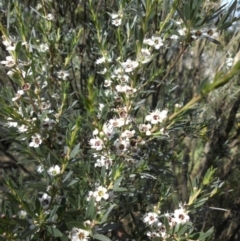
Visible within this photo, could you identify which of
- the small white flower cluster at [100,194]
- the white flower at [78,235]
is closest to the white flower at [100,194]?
the small white flower cluster at [100,194]

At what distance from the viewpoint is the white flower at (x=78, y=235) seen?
157cm

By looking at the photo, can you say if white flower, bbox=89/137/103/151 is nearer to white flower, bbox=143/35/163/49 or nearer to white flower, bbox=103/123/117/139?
white flower, bbox=103/123/117/139

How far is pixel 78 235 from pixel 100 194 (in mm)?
199

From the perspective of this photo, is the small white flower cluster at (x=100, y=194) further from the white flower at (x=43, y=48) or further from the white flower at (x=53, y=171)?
the white flower at (x=43, y=48)

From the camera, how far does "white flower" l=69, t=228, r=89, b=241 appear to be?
1.57m

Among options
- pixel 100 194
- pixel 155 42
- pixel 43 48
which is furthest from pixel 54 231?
pixel 43 48

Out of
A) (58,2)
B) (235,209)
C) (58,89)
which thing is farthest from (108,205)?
(235,209)

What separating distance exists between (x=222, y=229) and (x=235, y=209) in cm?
26

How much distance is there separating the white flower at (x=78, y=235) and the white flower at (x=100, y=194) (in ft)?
0.49

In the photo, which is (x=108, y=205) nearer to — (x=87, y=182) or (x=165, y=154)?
(x=87, y=182)

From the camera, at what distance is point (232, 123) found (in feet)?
11.6

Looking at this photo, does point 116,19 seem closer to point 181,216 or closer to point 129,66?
point 129,66

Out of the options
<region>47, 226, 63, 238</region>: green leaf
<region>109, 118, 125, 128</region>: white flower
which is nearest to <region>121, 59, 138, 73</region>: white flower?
<region>109, 118, 125, 128</region>: white flower

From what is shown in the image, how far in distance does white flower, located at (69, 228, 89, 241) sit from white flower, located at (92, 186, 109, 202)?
0.15m
